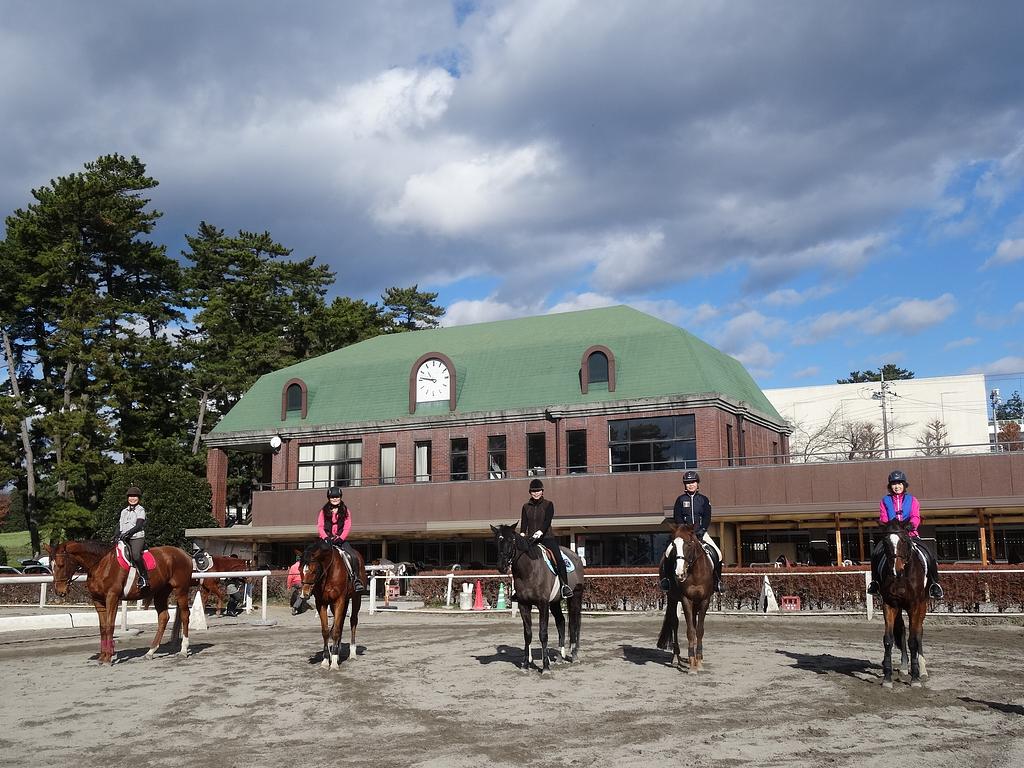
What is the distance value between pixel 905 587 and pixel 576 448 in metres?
29.7

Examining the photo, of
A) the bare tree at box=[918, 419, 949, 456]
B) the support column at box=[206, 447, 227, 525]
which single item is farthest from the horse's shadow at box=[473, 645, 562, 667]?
the bare tree at box=[918, 419, 949, 456]

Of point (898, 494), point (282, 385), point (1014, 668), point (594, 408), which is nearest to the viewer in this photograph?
point (898, 494)

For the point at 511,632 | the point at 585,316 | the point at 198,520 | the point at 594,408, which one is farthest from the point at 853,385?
the point at 511,632

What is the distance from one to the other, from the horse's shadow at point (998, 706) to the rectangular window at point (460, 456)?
3367 centimetres

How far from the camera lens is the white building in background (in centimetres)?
7825

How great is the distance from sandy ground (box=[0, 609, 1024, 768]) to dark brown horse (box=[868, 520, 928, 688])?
33 centimetres

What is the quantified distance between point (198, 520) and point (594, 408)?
896 inches

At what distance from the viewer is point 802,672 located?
13.2 meters

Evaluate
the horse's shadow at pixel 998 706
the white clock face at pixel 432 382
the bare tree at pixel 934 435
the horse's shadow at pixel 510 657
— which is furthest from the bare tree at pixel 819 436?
the horse's shadow at pixel 998 706

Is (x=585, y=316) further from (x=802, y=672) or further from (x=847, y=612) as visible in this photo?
(x=802, y=672)

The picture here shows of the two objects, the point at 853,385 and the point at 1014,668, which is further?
the point at 853,385

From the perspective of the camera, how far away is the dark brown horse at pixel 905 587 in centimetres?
1225

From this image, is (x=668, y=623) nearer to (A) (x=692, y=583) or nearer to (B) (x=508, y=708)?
(A) (x=692, y=583)

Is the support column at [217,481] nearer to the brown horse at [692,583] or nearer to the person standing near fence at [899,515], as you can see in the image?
the brown horse at [692,583]
